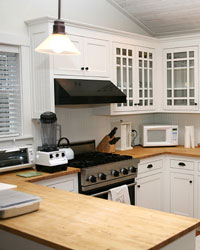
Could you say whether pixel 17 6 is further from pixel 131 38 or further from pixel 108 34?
pixel 131 38

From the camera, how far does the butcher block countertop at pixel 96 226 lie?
1855mm

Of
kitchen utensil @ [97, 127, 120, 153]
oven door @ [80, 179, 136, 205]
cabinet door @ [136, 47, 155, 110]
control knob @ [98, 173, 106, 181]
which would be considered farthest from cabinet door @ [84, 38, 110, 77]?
oven door @ [80, 179, 136, 205]

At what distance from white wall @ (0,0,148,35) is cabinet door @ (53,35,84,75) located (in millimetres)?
489

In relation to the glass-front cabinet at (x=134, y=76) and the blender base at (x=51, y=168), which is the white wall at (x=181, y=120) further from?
the blender base at (x=51, y=168)

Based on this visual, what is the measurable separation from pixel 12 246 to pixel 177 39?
3736 millimetres

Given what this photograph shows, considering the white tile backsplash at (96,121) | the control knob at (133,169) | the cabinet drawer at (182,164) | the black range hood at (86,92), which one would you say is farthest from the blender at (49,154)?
the cabinet drawer at (182,164)

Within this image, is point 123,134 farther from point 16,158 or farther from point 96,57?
point 16,158

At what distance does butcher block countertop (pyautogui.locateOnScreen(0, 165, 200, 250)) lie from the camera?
1.85 metres

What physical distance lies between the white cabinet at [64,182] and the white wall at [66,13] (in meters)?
1.58

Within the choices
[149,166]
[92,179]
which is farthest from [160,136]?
[92,179]

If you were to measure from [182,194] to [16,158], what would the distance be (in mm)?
2210

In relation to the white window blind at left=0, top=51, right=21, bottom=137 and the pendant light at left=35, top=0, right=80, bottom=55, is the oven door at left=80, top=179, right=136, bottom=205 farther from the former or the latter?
the pendant light at left=35, top=0, right=80, bottom=55

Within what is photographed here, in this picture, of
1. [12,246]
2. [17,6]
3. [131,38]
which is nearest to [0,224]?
[12,246]

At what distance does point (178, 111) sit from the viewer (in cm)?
516
